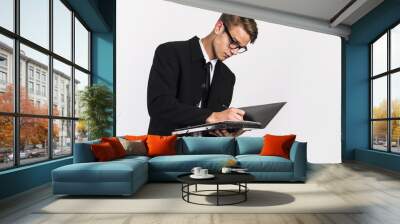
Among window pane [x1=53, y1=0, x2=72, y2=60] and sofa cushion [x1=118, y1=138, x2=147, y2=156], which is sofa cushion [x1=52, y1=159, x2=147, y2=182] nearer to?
sofa cushion [x1=118, y1=138, x2=147, y2=156]

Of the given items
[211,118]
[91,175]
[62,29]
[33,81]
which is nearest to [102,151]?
[91,175]

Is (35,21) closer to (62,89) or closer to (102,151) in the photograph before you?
(62,89)

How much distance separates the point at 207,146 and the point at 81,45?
3.52 meters

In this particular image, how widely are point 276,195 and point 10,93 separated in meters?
3.70

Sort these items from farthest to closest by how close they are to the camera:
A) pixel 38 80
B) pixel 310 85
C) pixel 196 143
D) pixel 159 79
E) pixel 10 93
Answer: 1. pixel 310 85
2. pixel 159 79
3. pixel 196 143
4. pixel 38 80
5. pixel 10 93

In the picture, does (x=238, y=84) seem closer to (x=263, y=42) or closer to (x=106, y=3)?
(x=263, y=42)

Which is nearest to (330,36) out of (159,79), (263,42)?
(263,42)

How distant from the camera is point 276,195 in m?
4.91

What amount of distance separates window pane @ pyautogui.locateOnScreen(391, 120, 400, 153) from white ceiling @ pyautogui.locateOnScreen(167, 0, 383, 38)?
2.42 meters

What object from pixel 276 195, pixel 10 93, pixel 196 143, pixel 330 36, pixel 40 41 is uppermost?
pixel 330 36

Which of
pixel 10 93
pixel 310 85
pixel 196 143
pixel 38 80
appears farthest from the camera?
pixel 310 85

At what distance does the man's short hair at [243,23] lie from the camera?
8.08m

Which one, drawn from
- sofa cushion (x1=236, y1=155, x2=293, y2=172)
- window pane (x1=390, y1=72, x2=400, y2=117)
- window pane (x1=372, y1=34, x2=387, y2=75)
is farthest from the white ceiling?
sofa cushion (x1=236, y1=155, x2=293, y2=172)

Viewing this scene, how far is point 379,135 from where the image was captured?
8.62 metres
